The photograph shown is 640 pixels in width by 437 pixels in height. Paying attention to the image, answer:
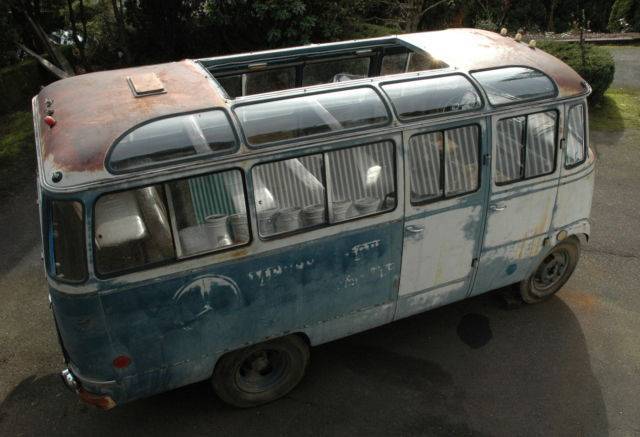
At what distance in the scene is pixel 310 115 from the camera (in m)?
4.35

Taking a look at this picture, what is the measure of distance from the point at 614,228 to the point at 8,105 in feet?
43.0

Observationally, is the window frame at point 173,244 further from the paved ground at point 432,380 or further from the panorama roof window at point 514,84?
the panorama roof window at point 514,84

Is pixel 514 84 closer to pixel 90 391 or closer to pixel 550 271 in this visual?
pixel 550 271

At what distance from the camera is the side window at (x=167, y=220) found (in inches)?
153

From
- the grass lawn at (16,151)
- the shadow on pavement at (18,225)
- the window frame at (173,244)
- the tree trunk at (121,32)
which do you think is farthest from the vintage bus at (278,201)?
the tree trunk at (121,32)

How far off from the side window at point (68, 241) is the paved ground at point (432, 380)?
185cm

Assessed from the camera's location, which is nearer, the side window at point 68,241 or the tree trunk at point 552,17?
the side window at point 68,241

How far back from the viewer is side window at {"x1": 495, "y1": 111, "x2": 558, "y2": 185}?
5.07m

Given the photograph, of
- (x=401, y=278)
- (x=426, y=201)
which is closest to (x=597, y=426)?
(x=401, y=278)

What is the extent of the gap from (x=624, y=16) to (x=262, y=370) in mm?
20889

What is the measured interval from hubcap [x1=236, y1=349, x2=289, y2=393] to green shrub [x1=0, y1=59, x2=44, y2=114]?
35.9ft

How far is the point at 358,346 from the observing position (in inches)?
230

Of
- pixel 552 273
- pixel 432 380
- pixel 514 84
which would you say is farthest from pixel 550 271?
pixel 514 84

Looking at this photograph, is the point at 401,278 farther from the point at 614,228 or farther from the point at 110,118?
the point at 614,228
